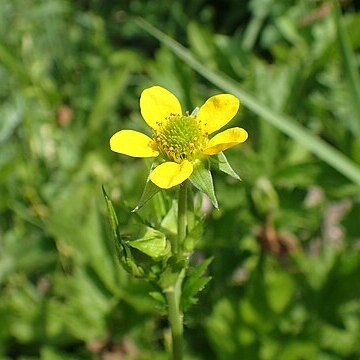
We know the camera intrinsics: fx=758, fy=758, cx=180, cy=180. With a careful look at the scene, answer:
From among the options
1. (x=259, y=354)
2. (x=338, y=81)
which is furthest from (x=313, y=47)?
(x=259, y=354)

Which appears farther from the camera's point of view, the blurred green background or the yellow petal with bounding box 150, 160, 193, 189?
the blurred green background

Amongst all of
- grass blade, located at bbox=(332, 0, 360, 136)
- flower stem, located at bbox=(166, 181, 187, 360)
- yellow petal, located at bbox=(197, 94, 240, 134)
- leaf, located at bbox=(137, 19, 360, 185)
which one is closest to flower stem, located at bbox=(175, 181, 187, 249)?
flower stem, located at bbox=(166, 181, 187, 360)

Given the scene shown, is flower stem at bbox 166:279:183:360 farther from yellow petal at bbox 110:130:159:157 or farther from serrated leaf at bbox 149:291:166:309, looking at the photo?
yellow petal at bbox 110:130:159:157

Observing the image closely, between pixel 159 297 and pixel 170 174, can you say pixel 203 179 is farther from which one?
pixel 159 297

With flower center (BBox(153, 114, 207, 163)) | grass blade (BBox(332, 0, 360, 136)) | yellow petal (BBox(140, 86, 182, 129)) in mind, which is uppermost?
grass blade (BBox(332, 0, 360, 136))

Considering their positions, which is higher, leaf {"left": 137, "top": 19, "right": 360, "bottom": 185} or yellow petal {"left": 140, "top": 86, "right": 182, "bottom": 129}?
leaf {"left": 137, "top": 19, "right": 360, "bottom": 185}

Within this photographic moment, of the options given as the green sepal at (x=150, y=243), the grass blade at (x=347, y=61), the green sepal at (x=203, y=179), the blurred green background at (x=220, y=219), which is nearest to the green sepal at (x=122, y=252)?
the green sepal at (x=150, y=243)

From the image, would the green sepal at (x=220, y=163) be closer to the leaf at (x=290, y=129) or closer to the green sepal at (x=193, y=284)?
the green sepal at (x=193, y=284)
